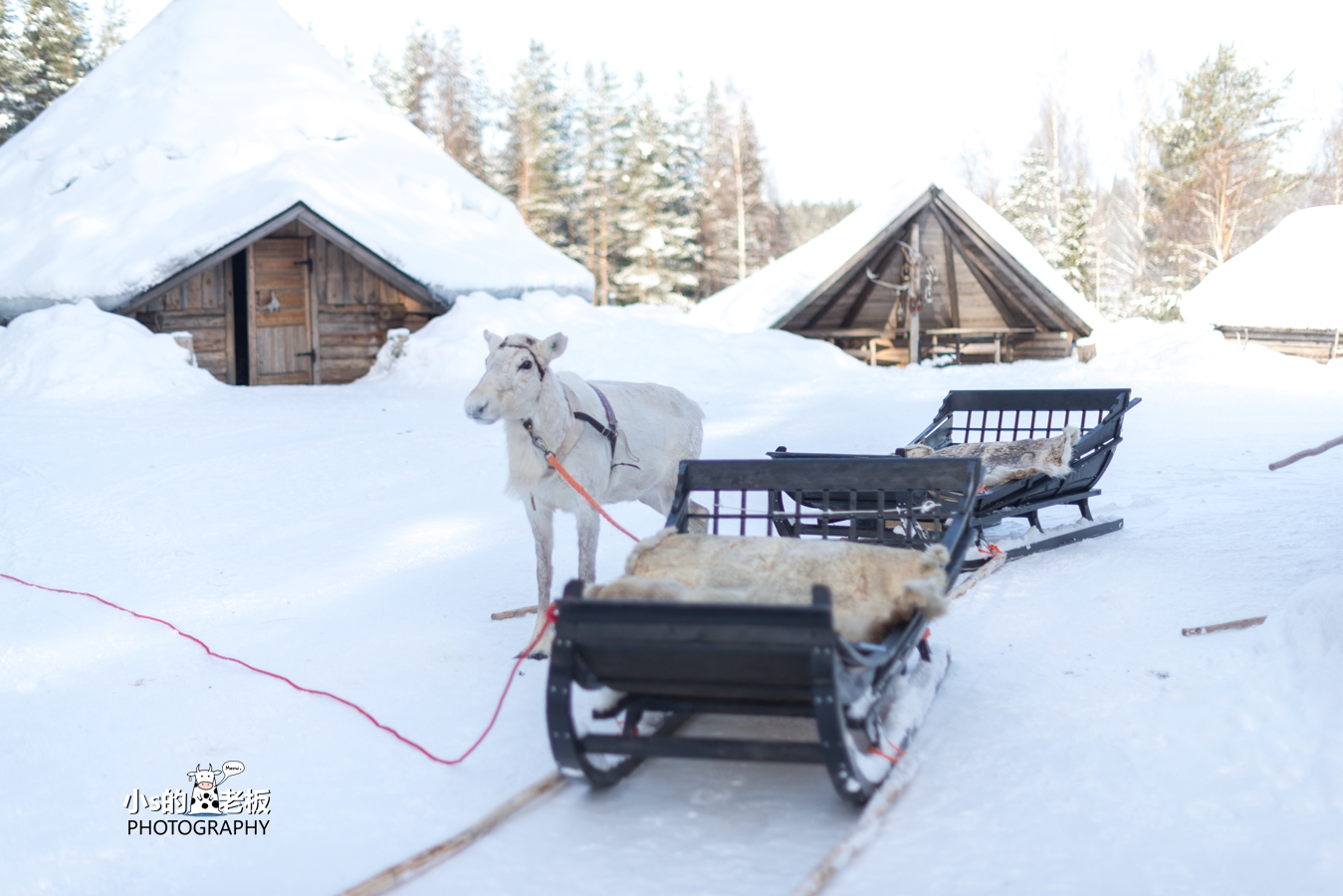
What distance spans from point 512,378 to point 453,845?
8.06 feet

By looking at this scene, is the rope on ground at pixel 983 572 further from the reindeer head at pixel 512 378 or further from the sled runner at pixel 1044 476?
the reindeer head at pixel 512 378

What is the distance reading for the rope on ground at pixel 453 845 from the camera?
9.86 ft

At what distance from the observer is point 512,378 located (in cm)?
509

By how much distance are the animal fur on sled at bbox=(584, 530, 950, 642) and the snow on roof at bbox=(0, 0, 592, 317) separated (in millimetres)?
13669

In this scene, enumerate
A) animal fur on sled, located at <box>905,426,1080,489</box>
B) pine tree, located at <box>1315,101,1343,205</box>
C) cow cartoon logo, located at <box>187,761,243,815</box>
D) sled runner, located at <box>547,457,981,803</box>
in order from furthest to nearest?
pine tree, located at <box>1315,101,1343,205</box> → animal fur on sled, located at <box>905,426,1080,489</box> → cow cartoon logo, located at <box>187,761,243,815</box> → sled runner, located at <box>547,457,981,803</box>

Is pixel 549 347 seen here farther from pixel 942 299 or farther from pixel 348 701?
pixel 942 299

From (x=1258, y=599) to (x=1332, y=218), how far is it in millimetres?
23032

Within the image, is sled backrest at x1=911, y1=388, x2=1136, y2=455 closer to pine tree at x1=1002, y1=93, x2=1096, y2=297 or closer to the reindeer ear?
the reindeer ear

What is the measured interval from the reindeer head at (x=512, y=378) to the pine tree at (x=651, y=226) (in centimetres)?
3670

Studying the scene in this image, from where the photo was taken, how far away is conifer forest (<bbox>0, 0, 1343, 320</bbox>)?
3450 centimetres

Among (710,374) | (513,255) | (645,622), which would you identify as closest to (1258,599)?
(645,622)

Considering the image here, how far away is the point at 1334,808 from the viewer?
3.29m

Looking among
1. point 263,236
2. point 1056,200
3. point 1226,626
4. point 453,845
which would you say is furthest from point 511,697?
point 1056,200

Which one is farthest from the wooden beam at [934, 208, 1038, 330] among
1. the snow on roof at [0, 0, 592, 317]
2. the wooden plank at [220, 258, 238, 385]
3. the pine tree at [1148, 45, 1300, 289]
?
the pine tree at [1148, 45, 1300, 289]
